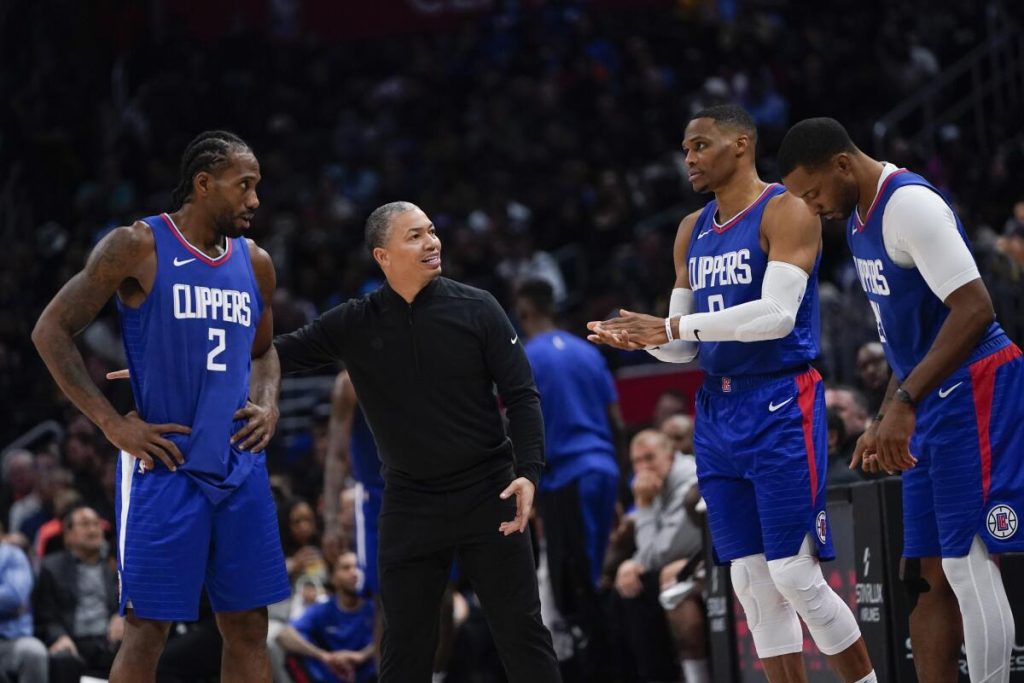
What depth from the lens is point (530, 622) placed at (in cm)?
507

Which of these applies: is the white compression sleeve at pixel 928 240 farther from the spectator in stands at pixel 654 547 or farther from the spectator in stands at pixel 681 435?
the spectator in stands at pixel 681 435

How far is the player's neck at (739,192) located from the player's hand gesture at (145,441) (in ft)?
7.06

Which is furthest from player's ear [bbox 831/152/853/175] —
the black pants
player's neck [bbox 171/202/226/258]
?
player's neck [bbox 171/202/226/258]

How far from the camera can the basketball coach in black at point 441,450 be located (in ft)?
16.8

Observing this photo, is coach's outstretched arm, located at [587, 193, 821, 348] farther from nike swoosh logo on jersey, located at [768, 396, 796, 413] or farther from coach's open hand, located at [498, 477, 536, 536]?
coach's open hand, located at [498, 477, 536, 536]

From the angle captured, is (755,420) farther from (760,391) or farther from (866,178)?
(866,178)

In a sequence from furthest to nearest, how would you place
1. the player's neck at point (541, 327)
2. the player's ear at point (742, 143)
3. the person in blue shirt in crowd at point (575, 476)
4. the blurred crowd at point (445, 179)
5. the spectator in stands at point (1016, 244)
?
the blurred crowd at point (445, 179) < the player's neck at point (541, 327) < the spectator in stands at point (1016, 244) < the person in blue shirt in crowd at point (575, 476) < the player's ear at point (742, 143)

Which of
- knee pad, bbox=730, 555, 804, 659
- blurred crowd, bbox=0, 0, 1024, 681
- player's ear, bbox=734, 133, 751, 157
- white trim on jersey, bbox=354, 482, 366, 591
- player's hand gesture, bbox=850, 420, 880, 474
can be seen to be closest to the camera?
player's hand gesture, bbox=850, 420, 880, 474

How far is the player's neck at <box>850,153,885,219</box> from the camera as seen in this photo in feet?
16.7

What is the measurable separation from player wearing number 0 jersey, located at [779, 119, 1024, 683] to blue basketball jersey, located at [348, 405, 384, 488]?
11.4 feet

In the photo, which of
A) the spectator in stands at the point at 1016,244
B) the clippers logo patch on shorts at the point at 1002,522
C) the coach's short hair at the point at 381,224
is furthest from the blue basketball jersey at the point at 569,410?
the clippers logo patch on shorts at the point at 1002,522

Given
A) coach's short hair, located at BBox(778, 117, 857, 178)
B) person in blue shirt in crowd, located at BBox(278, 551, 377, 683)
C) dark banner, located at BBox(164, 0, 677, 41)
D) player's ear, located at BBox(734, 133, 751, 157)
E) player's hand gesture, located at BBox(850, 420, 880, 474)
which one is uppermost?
dark banner, located at BBox(164, 0, 677, 41)

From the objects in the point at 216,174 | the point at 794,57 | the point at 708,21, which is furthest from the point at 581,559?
the point at 708,21

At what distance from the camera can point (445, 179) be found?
16.7 metres
